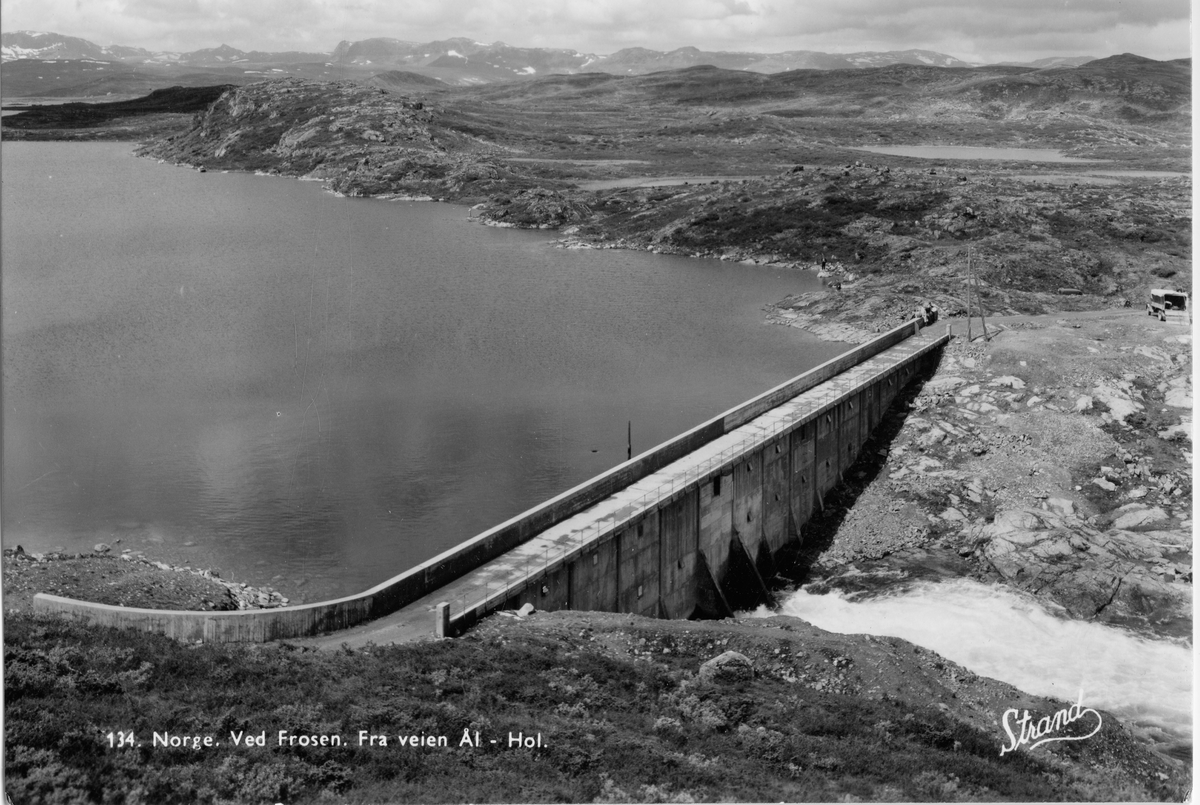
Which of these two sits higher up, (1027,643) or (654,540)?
(654,540)

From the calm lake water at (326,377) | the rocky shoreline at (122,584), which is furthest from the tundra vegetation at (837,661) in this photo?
the calm lake water at (326,377)

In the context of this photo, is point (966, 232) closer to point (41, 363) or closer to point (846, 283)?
point (846, 283)

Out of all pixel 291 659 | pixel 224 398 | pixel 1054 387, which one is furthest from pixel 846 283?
pixel 291 659

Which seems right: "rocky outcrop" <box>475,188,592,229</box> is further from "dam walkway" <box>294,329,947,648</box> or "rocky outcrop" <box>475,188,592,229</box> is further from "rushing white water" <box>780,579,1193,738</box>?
"rushing white water" <box>780,579,1193,738</box>

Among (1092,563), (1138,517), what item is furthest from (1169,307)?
(1092,563)

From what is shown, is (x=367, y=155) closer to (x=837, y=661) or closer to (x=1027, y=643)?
(x=1027, y=643)
